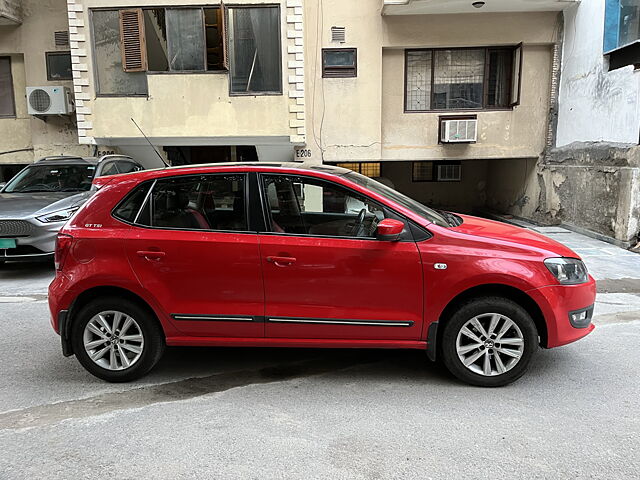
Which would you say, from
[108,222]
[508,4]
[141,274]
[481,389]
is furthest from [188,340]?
[508,4]

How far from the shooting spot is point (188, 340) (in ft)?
13.2

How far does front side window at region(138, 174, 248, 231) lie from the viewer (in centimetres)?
395

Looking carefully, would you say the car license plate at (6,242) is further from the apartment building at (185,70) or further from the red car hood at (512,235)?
the red car hood at (512,235)

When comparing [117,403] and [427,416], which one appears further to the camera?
[117,403]

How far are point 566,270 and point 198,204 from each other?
9.59ft

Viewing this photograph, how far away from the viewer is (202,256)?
3836 millimetres

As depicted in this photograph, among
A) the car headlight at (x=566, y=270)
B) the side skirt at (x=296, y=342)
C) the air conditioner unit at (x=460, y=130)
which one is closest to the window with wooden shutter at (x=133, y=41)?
the air conditioner unit at (x=460, y=130)

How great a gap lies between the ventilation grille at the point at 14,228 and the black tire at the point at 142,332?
3814 mm

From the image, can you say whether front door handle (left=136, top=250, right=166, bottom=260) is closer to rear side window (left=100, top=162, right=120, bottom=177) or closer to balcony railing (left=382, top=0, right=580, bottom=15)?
rear side window (left=100, top=162, right=120, bottom=177)

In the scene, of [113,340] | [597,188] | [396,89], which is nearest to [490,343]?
[113,340]

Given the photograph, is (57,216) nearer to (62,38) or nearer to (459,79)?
(62,38)

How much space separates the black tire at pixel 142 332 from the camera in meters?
3.96

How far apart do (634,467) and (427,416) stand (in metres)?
1.21

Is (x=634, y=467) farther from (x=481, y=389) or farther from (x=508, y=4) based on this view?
(x=508, y=4)
